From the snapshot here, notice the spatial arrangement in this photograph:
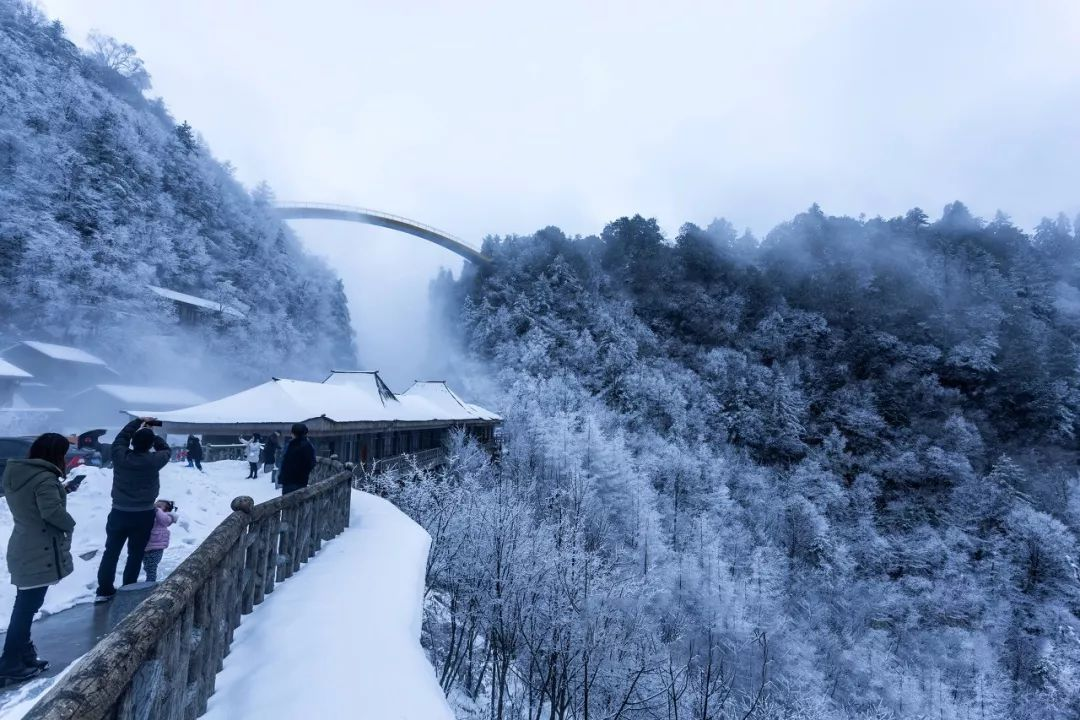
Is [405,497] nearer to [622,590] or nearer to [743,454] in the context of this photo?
[622,590]

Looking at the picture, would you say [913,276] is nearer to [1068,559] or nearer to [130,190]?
[1068,559]

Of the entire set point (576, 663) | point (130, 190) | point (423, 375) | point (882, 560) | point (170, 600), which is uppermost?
point (130, 190)

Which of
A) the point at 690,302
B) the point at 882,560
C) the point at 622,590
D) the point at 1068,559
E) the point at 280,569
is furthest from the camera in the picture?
the point at 690,302

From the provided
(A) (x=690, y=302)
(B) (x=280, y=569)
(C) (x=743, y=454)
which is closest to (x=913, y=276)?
(A) (x=690, y=302)

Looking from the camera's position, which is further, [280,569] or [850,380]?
[850,380]

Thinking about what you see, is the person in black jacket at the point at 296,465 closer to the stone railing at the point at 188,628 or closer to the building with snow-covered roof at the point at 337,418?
the stone railing at the point at 188,628

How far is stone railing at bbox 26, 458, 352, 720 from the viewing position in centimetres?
155

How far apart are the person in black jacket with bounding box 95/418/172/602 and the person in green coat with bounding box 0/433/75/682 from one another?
981 millimetres

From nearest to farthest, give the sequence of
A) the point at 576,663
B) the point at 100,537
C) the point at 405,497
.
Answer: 1. the point at 100,537
2. the point at 576,663
3. the point at 405,497

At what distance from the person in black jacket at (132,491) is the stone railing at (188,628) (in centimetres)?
129

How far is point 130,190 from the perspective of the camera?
38.2 meters

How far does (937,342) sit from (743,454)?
28728 mm

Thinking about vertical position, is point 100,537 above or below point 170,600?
below

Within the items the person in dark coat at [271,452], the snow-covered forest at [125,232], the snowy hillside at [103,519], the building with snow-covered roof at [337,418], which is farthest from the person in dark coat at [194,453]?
the snow-covered forest at [125,232]
